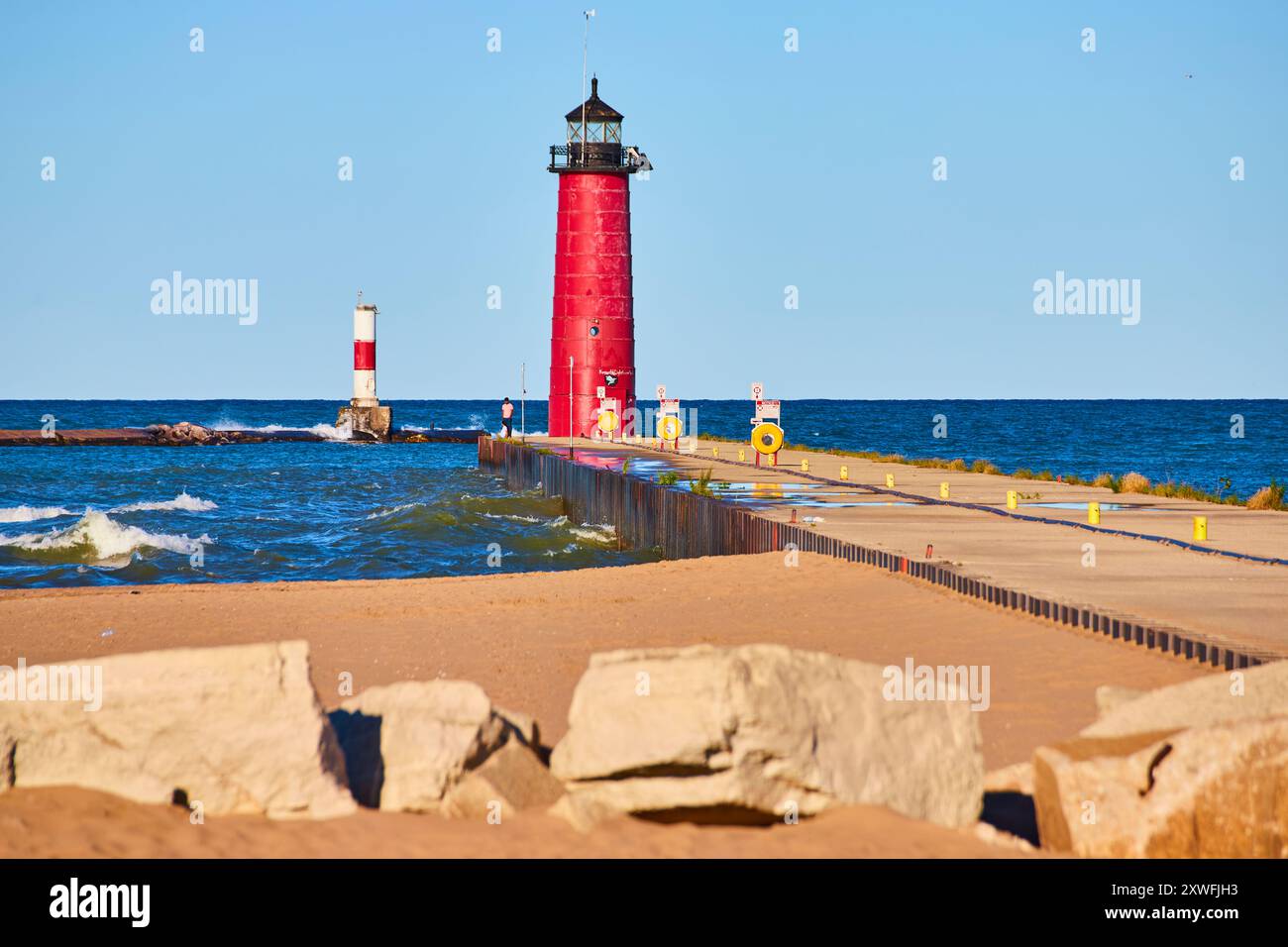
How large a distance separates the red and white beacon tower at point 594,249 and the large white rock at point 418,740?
35890mm

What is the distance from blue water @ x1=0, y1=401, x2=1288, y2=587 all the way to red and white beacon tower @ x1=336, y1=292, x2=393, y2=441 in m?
1.40

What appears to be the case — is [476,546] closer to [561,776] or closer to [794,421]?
[561,776]

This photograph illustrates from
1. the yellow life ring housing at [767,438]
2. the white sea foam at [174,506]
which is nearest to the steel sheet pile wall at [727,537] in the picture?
the yellow life ring housing at [767,438]

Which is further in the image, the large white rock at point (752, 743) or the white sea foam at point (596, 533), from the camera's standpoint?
the white sea foam at point (596, 533)

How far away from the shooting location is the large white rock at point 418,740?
23.8 feet

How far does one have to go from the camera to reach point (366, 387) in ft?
229

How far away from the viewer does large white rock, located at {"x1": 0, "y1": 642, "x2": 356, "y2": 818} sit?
23.1ft

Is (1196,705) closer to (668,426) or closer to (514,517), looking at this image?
(514,517)

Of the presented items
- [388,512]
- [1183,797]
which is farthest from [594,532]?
[1183,797]

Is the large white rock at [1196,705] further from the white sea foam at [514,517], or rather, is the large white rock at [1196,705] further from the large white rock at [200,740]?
the white sea foam at [514,517]

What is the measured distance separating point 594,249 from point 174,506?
44.2ft

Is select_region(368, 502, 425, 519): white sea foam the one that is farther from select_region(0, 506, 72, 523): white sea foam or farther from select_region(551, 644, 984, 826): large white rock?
select_region(551, 644, 984, 826): large white rock

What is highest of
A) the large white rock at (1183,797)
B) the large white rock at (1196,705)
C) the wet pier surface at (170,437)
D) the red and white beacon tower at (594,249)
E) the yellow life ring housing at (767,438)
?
the red and white beacon tower at (594,249)
